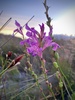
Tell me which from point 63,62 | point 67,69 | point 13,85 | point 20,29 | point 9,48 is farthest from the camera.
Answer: point 9,48

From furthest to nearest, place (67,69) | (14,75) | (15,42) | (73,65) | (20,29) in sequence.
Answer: (15,42), (73,65), (67,69), (14,75), (20,29)

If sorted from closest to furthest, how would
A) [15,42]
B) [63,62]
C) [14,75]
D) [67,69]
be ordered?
[14,75]
[67,69]
[63,62]
[15,42]

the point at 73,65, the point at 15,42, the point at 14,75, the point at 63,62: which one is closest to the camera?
the point at 14,75

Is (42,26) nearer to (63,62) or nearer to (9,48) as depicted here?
(63,62)

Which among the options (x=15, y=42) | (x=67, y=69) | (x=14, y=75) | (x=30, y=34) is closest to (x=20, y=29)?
(x=30, y=34)

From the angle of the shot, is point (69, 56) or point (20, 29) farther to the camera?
point (69, 56)

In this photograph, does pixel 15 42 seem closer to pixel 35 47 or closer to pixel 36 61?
pixel 36 61

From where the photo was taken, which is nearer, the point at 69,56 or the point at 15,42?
the point at 69,56

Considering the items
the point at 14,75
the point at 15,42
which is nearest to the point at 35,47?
the point at 14,75

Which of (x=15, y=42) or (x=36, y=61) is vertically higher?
(x=15, y=42)
